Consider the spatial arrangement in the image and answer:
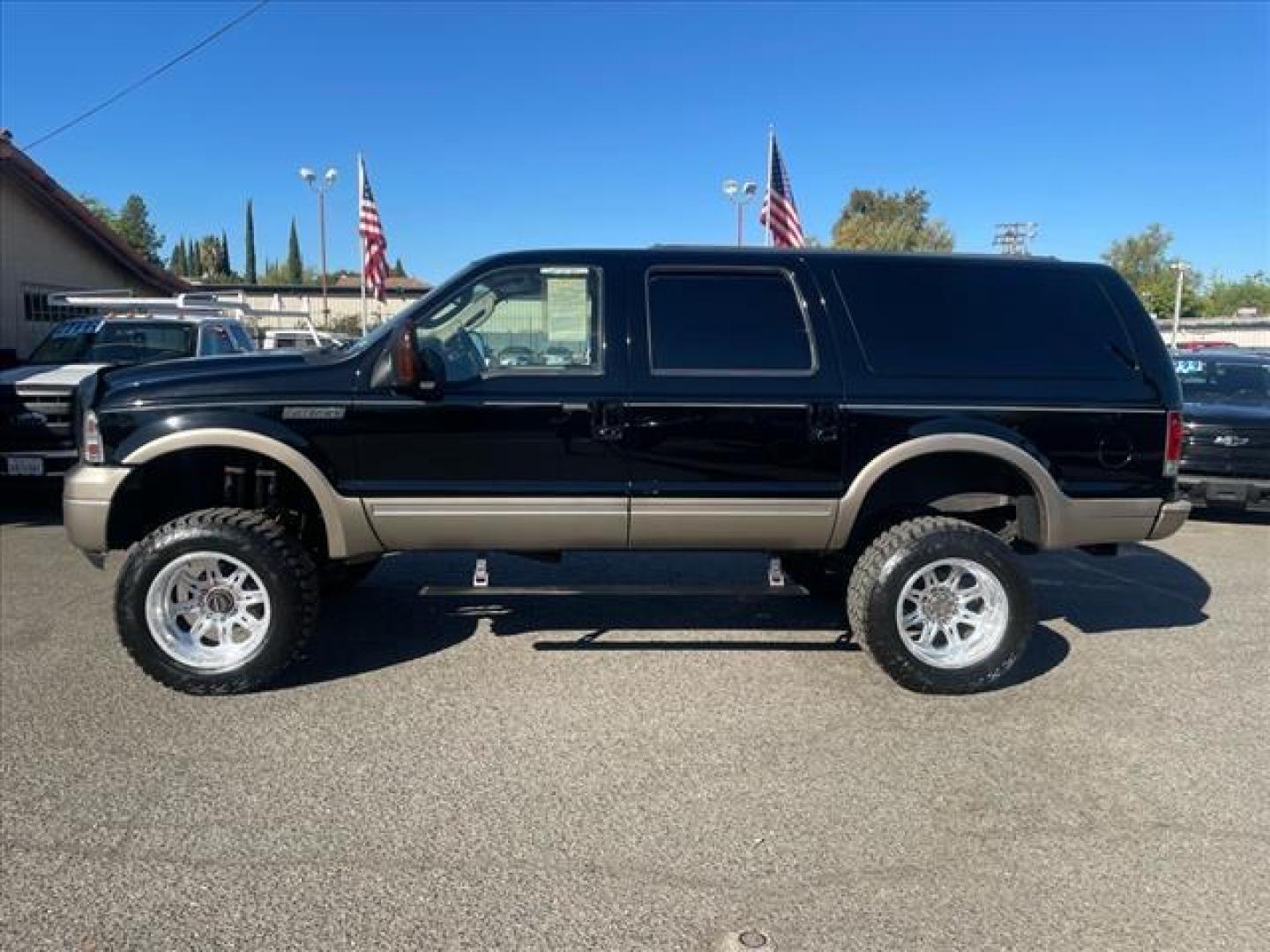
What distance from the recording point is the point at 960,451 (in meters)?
4.49

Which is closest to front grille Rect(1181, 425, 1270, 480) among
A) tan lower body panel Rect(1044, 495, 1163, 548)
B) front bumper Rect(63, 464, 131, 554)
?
tan lower body panel Rect(1044, 495, 1163, 548)

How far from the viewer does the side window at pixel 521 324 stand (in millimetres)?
4441

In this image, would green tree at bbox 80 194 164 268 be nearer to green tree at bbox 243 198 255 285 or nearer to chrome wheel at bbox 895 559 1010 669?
green tree at bbox 243 198 255 285

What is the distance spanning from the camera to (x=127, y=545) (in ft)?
15.0

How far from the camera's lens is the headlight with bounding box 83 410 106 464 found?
14.3 ft

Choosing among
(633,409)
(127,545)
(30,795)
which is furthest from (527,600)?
(30,795)

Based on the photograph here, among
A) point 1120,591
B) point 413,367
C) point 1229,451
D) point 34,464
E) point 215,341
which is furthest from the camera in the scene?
point 215,341

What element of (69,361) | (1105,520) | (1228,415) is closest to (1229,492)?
(1228,415)

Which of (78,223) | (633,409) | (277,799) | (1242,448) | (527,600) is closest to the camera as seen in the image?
(277,799)

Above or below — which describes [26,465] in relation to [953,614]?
above

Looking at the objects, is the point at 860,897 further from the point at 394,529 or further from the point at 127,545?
the point at 127,545

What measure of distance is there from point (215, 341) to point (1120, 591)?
29.7 ft

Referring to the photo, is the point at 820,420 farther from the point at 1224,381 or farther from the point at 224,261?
the point at 224,261

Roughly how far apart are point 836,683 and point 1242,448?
6231mm
